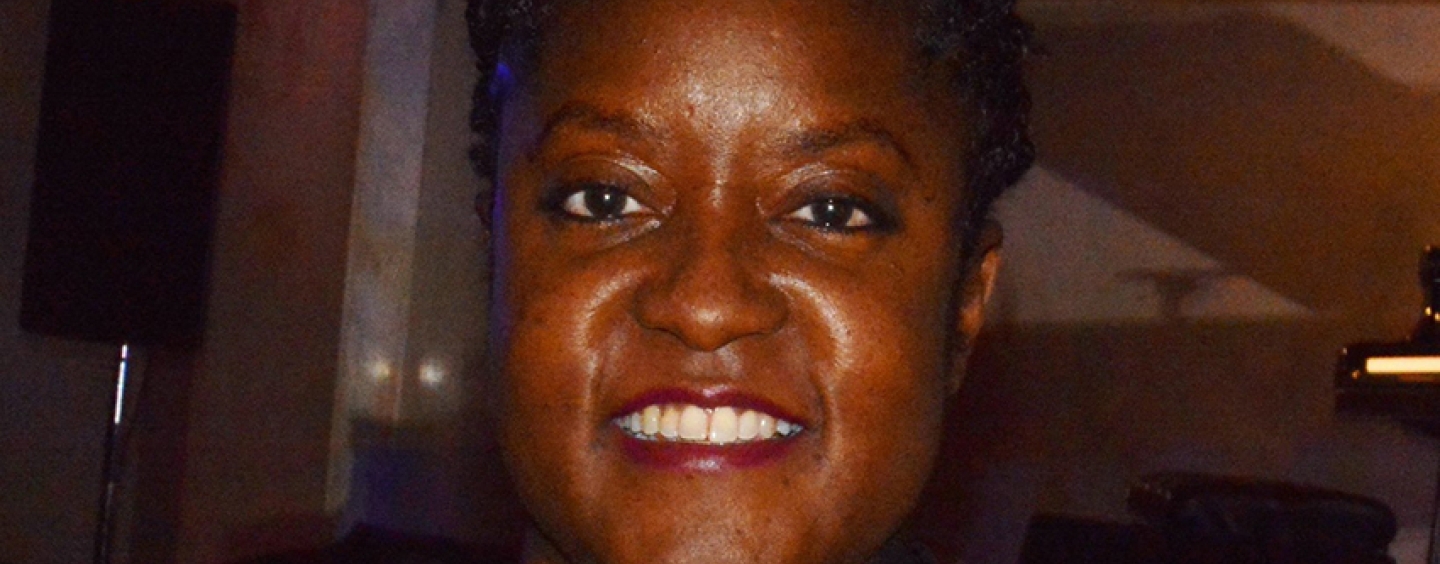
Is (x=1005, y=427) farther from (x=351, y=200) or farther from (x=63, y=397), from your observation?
(x=63, y=397)

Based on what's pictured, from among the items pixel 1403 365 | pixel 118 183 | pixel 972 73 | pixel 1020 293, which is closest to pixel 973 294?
pixel 972 73

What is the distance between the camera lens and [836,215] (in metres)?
1.10

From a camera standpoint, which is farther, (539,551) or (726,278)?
(539,551)

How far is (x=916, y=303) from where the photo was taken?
111 centimetres

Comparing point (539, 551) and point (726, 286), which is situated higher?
point (726, 286)

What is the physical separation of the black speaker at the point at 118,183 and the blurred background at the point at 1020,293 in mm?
401

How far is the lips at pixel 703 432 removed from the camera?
1039 mm

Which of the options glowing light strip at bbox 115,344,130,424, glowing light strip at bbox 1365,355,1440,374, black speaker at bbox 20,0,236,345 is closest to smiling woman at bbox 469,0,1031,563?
glowing light strip at bbox 1365,355,1440,374

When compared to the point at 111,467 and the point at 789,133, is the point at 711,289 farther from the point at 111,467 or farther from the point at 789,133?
the point at 111,467

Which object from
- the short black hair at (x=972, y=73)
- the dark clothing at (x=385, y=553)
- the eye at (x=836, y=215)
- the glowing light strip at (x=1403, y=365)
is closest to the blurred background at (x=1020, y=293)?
the glowing light strip at (x=1403, y=365)

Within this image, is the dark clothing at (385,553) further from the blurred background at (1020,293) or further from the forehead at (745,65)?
the blurred background at (1020,293)

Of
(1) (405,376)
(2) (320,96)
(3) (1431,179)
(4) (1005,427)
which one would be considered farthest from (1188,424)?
(2) (320,96)

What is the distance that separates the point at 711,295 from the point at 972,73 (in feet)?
1.00

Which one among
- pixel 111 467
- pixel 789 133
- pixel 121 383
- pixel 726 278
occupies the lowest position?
pixel 111 467
